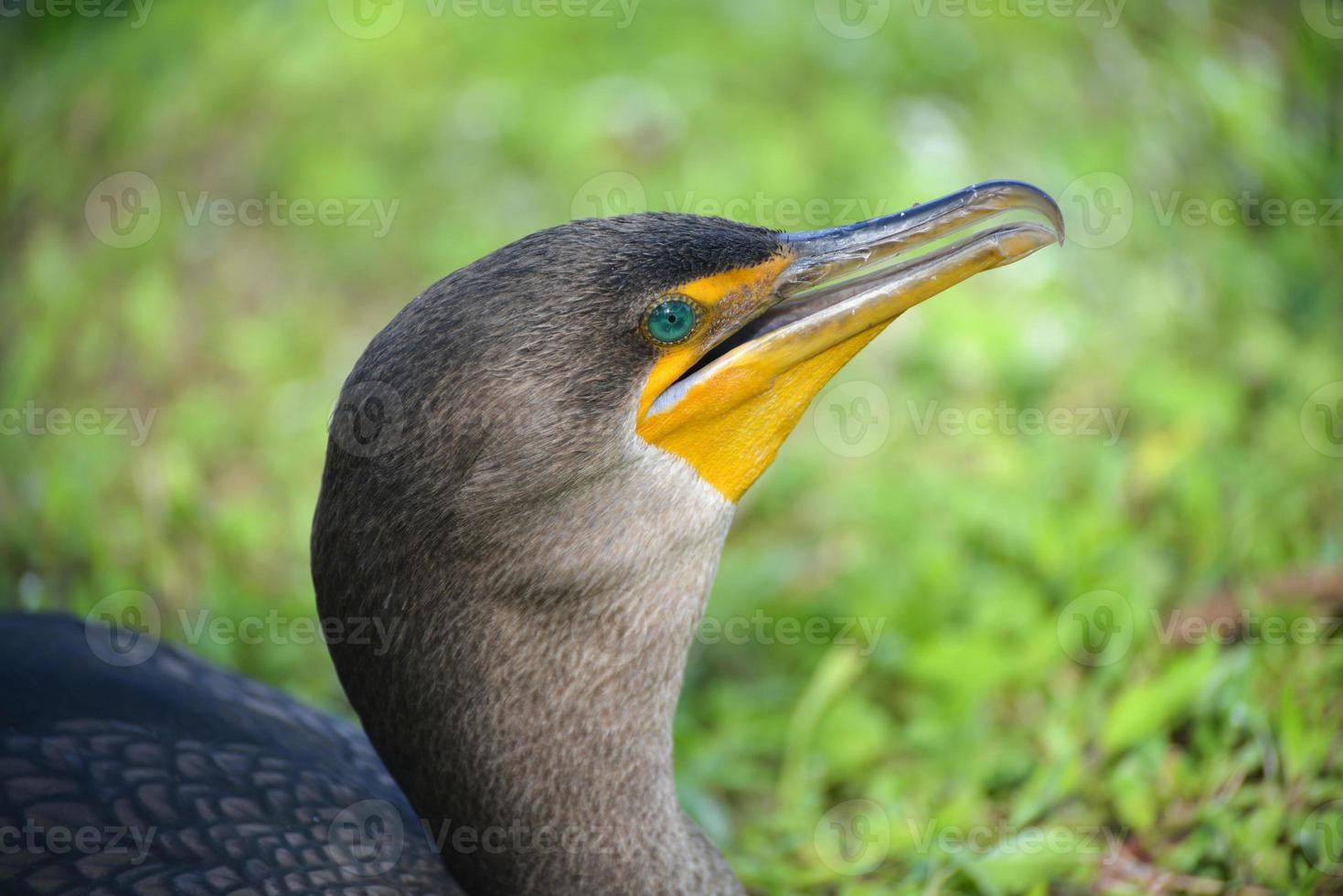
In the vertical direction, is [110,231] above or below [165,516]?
above

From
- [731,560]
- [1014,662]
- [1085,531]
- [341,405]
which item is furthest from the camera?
[731,560]

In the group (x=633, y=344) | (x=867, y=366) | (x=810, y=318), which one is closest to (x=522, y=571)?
(x=633, y=344)

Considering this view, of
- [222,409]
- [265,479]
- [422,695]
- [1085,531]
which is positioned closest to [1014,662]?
[1085,531]

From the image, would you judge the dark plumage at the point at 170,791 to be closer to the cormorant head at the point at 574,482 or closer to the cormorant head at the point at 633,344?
the cormorant head at the point at 574,482

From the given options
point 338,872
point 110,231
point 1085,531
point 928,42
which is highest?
point 928,42

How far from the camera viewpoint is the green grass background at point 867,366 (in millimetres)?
3309

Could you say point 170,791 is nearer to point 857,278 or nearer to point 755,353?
point 755,353

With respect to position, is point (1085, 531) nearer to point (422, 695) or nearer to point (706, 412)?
point (706, 412)

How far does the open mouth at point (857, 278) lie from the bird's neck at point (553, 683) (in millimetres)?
221

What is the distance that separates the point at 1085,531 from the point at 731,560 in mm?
1104

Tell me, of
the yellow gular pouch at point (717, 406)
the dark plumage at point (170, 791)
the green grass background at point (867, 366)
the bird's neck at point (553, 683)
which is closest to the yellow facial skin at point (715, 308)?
the yellow gular pouch at point (717, 406)

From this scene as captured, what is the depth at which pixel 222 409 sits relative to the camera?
4723mm

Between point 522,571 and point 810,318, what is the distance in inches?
27.5

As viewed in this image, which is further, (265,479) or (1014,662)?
(265,479)
